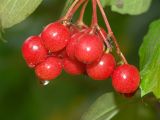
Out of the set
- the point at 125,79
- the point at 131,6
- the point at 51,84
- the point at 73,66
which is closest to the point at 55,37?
the point at 73,66

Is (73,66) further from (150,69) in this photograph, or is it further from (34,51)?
(150,69)

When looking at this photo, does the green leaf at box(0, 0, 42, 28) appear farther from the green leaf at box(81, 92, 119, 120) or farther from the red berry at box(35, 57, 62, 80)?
the green leaf at box(81, 92, 119, 120)

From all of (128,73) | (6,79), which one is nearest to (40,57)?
(128,73)

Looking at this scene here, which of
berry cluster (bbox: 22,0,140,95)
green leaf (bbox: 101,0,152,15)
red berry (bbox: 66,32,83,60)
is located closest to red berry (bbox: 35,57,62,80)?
berry cluster (bbox: 22,0,140,95)

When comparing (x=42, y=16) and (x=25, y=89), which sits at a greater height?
(x=42, y=16)

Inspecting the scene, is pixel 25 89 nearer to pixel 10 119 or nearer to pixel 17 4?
pixel 10 119

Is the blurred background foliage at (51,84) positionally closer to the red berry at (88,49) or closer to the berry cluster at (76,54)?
the berry cluster at (76,54)

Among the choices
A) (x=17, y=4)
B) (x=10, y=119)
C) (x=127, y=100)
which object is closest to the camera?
(x=17, y=4)
